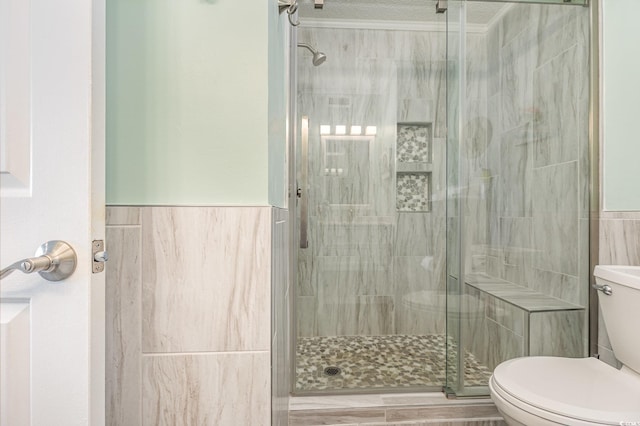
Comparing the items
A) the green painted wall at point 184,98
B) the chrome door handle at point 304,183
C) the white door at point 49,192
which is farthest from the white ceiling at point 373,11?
the white door at point 49,192

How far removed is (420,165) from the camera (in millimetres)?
2012

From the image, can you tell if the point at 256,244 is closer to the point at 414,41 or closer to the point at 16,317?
the point at 16,317

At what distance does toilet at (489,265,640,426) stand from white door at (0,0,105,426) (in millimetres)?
1099

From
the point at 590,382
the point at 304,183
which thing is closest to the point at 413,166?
the point at 304,183

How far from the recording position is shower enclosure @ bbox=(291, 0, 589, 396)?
5.13ft

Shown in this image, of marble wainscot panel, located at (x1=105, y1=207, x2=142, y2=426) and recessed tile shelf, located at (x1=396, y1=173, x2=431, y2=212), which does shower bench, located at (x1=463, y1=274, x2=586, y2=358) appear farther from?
marble wainscot panel, located at (x1=105, y1=207, x2=142, y2=426)

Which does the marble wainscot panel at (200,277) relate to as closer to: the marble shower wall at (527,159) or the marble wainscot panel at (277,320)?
the marble wainscot panel at (277,320)

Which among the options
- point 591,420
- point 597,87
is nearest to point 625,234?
point 597,87

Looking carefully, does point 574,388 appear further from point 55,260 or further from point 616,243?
point 55,260

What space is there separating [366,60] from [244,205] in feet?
5.23

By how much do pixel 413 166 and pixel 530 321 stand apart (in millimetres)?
984

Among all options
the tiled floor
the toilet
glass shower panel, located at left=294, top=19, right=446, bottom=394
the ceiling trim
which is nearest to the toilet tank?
the toilet

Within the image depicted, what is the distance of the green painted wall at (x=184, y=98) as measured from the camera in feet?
2.38

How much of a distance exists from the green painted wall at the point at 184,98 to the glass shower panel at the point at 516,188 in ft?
4.00
